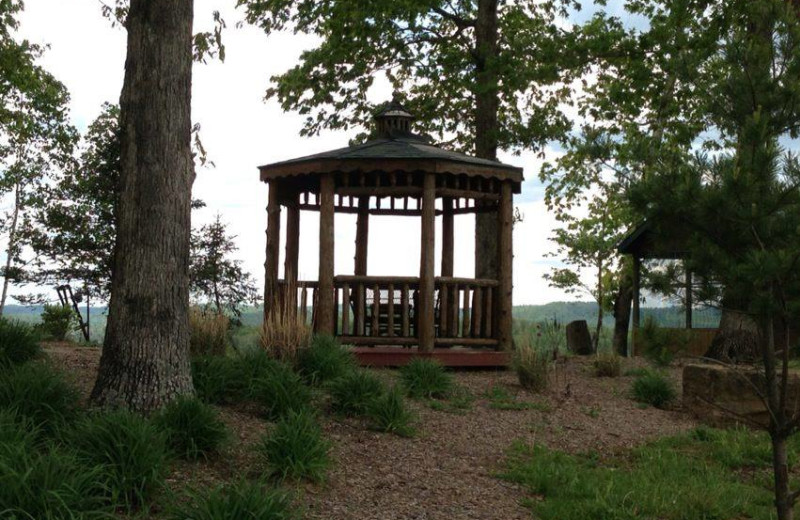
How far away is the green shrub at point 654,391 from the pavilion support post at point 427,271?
8.34ft

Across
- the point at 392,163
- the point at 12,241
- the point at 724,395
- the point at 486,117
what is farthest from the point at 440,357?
the point at 12,241

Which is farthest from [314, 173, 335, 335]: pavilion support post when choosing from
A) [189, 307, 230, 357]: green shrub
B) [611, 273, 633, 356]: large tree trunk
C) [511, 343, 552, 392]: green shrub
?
[611, 273, 633, 356]: large tree trunk

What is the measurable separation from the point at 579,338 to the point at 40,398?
1440cm

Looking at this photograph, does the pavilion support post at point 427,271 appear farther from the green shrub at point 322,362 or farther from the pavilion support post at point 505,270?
the green shrub at point 322,362

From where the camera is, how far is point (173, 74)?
6.02 metres

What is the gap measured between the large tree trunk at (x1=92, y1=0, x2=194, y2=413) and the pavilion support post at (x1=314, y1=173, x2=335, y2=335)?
169 inches

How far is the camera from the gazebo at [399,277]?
A: 34.1 ft

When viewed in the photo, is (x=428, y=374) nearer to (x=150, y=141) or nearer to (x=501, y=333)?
(x=501, y=333)

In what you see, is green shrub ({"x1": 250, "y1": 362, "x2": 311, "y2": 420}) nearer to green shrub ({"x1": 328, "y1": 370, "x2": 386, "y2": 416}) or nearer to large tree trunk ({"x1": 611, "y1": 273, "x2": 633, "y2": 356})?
green shrub ({"x1": 328, "y1": 370, "x2": 386, "y2": 416})

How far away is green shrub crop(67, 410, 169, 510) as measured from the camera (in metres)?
4.58

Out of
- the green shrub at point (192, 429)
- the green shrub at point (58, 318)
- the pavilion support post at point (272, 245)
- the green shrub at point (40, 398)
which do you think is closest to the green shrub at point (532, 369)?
the pavilion support post at point (272, 245)

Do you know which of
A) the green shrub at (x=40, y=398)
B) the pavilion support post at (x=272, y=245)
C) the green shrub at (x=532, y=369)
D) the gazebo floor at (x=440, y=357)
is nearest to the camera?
the green shrub at (x=40, y=398)


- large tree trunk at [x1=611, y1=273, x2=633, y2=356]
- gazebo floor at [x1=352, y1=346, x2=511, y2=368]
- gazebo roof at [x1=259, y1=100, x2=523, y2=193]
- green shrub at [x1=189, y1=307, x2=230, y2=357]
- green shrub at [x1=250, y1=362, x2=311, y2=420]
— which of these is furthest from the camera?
large tree trunk at [x1=611, y1=273, x2=633, y2=356]

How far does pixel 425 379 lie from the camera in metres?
8.37
